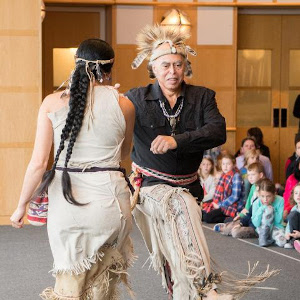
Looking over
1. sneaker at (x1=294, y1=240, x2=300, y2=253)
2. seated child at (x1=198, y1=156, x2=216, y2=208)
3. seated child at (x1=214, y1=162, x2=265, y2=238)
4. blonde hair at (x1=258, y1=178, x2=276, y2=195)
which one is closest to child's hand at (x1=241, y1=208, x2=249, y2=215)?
seated child at (x1=214, y1=162, x2=265, y2=238)

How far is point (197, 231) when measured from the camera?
4.52m

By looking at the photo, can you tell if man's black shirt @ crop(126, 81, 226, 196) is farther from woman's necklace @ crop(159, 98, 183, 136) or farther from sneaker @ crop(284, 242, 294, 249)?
sneaker @ crop(284, 242, 294, 249)

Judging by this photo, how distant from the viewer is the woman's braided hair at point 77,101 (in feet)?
12.9

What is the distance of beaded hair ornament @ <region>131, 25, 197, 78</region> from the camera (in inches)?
196

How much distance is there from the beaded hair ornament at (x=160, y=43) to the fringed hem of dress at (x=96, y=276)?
4.14ft

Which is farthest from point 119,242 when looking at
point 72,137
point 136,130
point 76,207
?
point 136,130

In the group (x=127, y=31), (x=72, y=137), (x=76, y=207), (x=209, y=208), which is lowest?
(x=209, y=208)

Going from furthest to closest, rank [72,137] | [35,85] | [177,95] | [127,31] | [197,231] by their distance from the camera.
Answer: [127,31] → [35,85] → [177,95] → [197,231] → [72,137]

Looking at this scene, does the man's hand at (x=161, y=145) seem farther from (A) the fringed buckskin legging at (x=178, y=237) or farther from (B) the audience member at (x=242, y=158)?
(B) the audience member at (x=242, y=158)

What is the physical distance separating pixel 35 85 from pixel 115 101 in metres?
4.96

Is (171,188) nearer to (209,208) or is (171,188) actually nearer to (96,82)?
(96,82)

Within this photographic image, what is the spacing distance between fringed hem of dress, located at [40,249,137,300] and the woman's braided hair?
30cm

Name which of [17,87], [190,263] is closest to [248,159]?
[17,87]

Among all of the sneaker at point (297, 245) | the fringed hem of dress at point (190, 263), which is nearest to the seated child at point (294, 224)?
the sneaker at point (297, 245)
